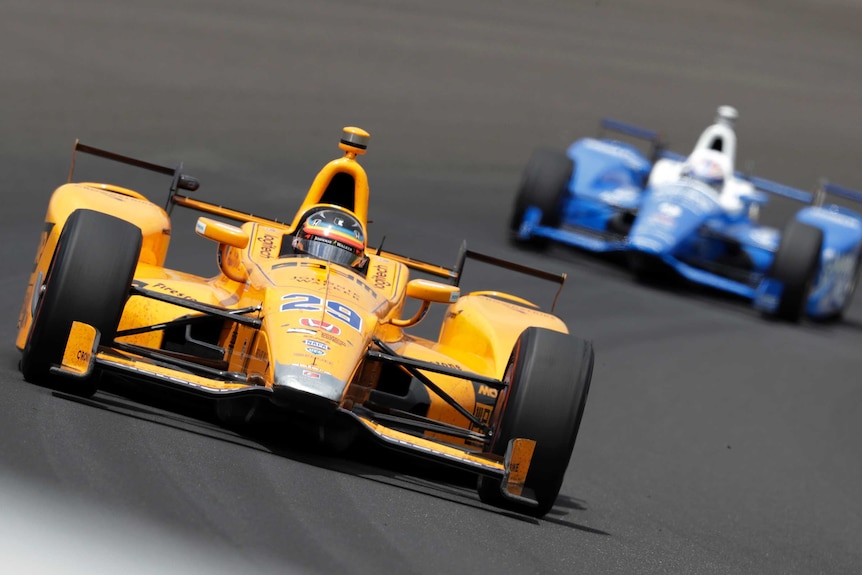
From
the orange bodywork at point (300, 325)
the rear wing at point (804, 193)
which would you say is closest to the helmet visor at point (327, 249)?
the orange bodywork at point (300, 325)

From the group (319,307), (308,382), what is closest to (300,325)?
(319,307)

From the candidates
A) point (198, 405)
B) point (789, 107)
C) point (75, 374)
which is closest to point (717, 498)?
point (198, 405)

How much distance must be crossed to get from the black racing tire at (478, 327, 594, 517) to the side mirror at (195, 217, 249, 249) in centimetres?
176

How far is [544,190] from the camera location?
18.1 meters

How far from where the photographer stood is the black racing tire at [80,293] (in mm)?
7680

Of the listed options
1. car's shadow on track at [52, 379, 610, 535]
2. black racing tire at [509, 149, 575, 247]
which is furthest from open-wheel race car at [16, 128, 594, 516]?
black racing tire at [509, 149, 575, 247]

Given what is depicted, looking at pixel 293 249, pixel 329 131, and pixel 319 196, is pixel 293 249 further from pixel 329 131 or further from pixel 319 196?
pixel 329 131

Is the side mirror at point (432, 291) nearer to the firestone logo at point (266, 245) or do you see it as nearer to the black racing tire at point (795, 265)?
the firestone logo at point (266, 245)

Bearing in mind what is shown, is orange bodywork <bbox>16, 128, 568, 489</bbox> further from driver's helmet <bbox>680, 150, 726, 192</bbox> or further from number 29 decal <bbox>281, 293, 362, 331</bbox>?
driver's helmet <bbox>680, 150, 726, 192</bbox>

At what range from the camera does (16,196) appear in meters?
14.9

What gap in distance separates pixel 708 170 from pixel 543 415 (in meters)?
11.3

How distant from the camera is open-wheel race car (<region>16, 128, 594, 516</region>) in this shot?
7590 mm

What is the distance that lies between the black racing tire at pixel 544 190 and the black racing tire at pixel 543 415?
1010 cm

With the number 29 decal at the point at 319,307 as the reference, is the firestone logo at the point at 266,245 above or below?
above
